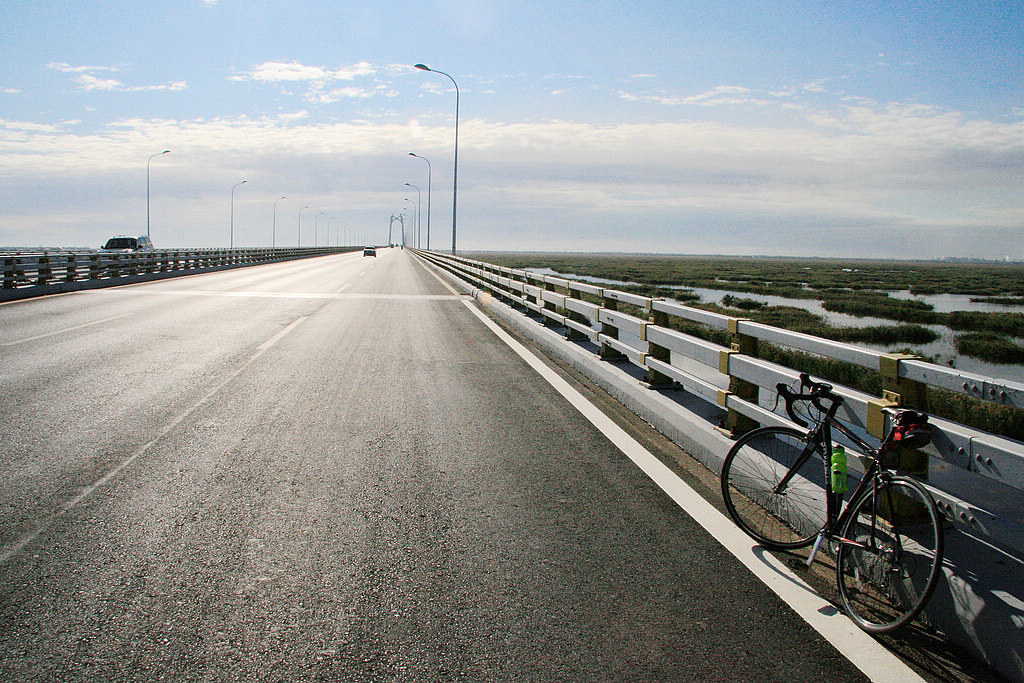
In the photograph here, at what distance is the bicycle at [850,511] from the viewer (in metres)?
3.32

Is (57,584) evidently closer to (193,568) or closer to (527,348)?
(193,568)

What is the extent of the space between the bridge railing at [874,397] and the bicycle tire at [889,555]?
157 millimetres

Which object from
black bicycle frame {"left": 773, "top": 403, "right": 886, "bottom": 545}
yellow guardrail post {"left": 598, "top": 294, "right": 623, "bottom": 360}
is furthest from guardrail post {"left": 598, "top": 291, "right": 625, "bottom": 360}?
black bicycle frame {"left": 773, "top": 403, "right": 886, "bottom": 545}

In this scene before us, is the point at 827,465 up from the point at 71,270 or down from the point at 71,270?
down

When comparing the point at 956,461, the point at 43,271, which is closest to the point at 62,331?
the point at 43,271

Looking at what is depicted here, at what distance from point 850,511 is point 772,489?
2.82 feet

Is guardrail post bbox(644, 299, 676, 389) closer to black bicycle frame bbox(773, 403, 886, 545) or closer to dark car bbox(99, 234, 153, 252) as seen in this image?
black bicycle frame bbox(773, 403, 886, 545)

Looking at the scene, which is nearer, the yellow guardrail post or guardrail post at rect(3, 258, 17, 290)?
the yellow guardrail post

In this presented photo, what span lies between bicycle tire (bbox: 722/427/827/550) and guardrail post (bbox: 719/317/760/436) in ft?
3.13

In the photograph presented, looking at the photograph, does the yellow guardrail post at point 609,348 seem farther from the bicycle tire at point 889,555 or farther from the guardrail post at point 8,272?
the guardrail post at point 8,272

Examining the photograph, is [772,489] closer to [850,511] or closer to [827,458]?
[827,458]

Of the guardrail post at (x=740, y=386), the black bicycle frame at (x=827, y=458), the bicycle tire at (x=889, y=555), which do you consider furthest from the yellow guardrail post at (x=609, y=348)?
the bicycle tire at (x=889, y=555)

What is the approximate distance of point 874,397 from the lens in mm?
5730

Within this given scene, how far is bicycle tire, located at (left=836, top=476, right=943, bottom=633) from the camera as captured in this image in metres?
3.21
